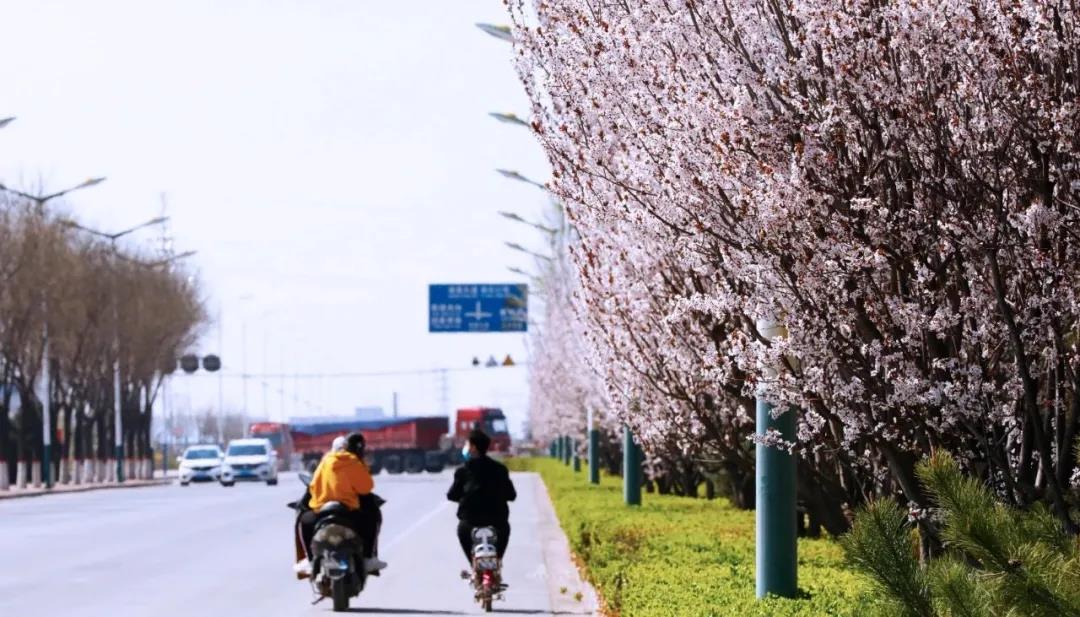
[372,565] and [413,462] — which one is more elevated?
[372,565]

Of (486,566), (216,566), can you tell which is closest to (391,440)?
(216,566)

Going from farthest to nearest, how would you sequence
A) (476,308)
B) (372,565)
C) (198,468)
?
(198,468), (476,308), (372,565)

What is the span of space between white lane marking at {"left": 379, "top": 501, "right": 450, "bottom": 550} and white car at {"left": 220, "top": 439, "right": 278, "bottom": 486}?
2686cm

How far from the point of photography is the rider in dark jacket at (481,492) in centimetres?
1681

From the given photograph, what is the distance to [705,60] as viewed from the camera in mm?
9797

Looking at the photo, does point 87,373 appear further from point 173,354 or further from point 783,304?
point 783,304

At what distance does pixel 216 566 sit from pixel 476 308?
4834 cm

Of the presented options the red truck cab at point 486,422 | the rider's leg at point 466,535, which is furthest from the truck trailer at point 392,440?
the rider's leg at point 466,535

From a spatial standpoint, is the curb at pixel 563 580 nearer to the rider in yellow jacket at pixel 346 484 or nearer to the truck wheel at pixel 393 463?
the rider in yellow jacket at pixel 346 484

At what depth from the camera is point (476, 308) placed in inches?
2815

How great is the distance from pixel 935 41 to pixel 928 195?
846 mm

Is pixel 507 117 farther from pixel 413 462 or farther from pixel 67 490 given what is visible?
pixel 413 462

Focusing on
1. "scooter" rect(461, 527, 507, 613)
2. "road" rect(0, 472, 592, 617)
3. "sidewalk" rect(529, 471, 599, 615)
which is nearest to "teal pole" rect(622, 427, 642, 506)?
"sidewalk" rect(529, 471, 599, 615)

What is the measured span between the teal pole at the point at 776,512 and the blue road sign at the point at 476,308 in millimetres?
58604
